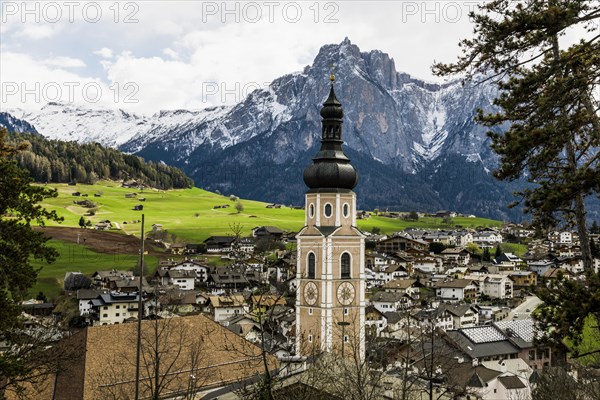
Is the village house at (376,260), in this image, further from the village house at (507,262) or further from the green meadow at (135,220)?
the green meadow at (135,220)

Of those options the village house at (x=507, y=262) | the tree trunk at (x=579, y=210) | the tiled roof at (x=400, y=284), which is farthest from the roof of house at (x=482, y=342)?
the village house at (x=507, y=262)

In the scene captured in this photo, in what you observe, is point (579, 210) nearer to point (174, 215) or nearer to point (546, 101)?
point (546, 101)

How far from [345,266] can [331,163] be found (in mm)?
6703

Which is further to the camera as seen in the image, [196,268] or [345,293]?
[196,268]

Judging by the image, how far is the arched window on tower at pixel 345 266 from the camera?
44.0 metres

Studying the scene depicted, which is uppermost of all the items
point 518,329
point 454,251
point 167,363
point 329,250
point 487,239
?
point 329,250

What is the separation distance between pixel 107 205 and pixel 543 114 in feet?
540

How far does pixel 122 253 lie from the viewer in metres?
114

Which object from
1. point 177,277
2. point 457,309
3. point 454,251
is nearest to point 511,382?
point 457,309

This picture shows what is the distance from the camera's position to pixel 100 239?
12162 centimetres

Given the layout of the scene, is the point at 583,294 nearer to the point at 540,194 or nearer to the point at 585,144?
the point at 540,194

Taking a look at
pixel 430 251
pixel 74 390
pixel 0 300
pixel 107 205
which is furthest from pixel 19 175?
pixel 107 205

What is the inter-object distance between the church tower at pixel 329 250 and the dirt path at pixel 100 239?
76.2 m

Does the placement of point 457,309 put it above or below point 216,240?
below
